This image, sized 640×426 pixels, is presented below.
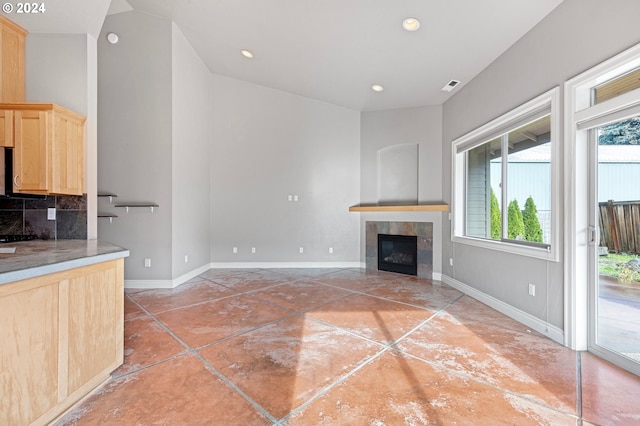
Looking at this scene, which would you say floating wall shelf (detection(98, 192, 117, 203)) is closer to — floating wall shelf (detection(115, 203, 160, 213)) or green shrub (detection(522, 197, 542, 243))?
floating wall shelf (detection(115, 203, 160, 213))

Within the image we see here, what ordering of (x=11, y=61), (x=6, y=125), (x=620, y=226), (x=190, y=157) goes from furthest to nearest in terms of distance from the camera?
(x=190, y=157)
(x=11, y=61)
(x=6, y=125)
(x=620, y=226)

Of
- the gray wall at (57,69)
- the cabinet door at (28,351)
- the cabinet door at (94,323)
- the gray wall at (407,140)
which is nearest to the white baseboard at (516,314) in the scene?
the gray wall at (407,140)

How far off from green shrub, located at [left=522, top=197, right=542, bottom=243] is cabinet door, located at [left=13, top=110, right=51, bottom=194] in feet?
15.5

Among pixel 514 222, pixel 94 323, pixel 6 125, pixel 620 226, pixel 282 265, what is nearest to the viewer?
pixel 94 323

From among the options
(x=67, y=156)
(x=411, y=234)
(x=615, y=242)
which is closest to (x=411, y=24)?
(x=615, y=242)

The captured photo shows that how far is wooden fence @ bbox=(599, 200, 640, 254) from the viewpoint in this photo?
2.15 metres

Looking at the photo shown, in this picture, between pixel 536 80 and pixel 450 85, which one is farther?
pixel 450 85

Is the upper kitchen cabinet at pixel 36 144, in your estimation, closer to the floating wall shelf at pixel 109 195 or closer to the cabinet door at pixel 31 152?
the cabinet door at pixel 31 152

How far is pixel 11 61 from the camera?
2547mm

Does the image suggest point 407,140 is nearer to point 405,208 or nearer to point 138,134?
point 405,208

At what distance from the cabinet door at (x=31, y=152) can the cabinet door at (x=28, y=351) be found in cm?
147

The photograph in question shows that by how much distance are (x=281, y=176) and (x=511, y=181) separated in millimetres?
4033

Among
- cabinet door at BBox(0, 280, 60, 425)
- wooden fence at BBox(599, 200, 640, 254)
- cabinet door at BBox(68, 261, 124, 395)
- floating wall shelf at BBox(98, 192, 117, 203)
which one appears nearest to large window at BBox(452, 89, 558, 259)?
wooden fence at BBox(599, 200, 640, 254)

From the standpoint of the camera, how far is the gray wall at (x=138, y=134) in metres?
4.41
